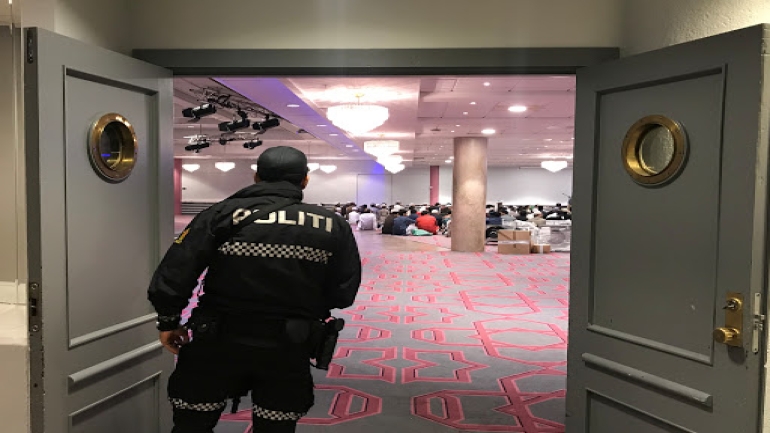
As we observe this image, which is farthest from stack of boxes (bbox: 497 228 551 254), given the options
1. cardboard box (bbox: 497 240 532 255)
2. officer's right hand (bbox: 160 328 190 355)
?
officer's right hand (bbox: 160 328 190 355)

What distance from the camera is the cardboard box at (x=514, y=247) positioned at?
14.4 meters

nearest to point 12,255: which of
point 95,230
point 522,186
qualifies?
point 95,230

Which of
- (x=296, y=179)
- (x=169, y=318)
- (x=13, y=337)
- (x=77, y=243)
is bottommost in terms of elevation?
(x=13, y=337)

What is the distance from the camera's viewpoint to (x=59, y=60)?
2.24 metres

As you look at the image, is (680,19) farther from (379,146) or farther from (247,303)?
(379,146)

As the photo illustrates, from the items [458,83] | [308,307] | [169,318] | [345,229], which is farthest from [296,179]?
[458,83]

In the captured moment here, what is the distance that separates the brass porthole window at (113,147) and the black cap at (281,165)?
763 mm

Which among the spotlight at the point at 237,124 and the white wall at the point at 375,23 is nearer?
the white wall at the point at 375,23

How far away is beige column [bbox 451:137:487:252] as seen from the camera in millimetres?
14984

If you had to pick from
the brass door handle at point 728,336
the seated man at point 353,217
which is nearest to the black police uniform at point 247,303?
the brass door handle at point 728,336

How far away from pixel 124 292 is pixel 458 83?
21.3 feet

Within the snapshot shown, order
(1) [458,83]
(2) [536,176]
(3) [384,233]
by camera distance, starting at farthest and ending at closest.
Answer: (2) [536,176], (3) [384,233], (1) [458,83]

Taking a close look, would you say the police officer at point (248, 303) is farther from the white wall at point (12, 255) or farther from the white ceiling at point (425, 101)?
the white ceiling at point (425, 101)

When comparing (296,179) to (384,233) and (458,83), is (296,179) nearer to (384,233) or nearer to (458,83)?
(458,83)
